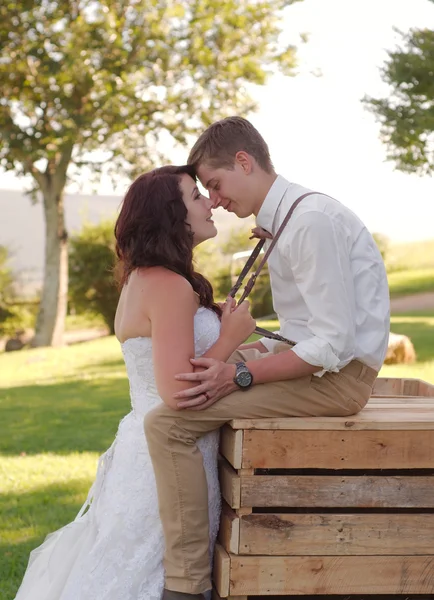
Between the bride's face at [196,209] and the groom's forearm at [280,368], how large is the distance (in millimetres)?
613

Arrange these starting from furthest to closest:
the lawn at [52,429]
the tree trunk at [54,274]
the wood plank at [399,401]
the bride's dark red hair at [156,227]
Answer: the tree trunk at [54,274], the lawn at [52,429], the wood plank at [399,401], the bride's dark red hair at [156,227]

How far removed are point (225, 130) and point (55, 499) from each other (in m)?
3.63

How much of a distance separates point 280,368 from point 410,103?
52.7 ft

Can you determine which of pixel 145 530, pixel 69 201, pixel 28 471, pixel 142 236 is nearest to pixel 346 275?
pixel 142 236

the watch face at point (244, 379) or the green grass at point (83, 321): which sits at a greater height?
the watch face at point (244, 379)

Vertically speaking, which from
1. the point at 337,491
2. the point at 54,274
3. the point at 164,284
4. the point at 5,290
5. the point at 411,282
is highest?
the point at 164,284

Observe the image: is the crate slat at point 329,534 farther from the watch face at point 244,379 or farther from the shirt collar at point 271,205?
the shirt collar at point 271,205

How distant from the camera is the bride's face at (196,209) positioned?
3.54m

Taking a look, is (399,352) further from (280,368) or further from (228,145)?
(280,368)

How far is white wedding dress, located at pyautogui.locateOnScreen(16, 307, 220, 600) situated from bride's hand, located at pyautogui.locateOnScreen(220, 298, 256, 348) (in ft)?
0.60

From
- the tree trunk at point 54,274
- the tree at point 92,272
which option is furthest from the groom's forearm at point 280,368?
the tree at point 92,272

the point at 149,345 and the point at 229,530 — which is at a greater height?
the point at 149,345

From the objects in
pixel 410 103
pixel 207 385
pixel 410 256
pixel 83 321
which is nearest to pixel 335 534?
pixel 207 385

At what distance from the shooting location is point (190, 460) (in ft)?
10.6
